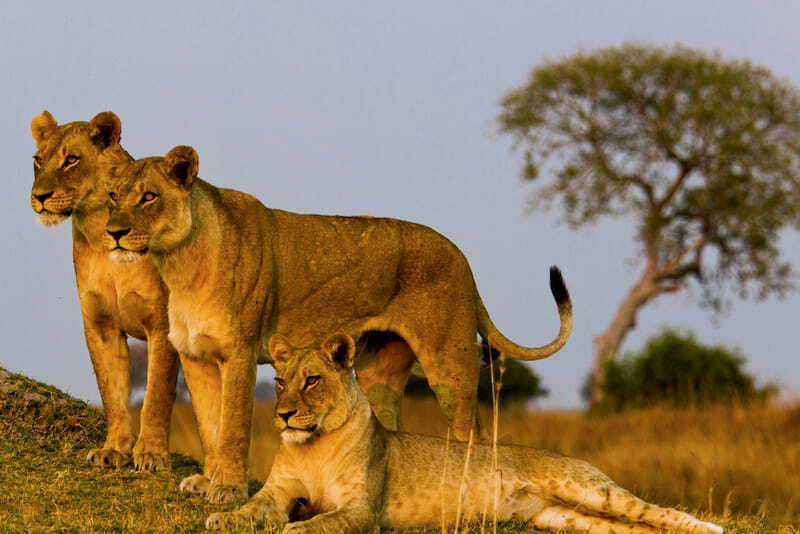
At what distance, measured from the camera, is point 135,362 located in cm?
2069

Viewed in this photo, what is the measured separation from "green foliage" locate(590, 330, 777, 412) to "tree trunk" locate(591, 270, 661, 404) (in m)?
1.51

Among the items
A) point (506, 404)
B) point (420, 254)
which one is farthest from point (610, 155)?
point (420, 254)

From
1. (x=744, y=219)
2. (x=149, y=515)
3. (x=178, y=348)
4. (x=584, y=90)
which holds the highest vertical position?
(x=584, y=90)

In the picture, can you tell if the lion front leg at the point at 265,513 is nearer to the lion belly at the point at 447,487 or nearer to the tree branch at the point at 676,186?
the lion belly at the point at 447,487

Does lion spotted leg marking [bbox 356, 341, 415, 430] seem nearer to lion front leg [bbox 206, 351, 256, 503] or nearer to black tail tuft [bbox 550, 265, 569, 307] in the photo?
black tail tuft [bbox 550, 265, 569, 307]

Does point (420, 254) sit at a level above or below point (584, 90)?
below

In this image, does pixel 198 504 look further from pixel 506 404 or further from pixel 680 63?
pixel 680 63

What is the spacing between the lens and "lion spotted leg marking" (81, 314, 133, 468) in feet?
22.8

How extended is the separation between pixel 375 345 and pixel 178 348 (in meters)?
1.33

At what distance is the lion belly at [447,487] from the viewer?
5.38m

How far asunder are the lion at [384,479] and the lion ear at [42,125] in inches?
91.1

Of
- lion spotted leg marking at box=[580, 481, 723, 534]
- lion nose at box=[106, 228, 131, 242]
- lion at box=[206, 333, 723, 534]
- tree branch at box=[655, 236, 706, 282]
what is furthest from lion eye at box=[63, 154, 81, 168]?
tree branch at box=[655, 236, 706, 282]

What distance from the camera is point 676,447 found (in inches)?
468

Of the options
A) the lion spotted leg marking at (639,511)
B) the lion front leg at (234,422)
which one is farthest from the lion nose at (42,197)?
the lion spotted leg marking at (639,511)
